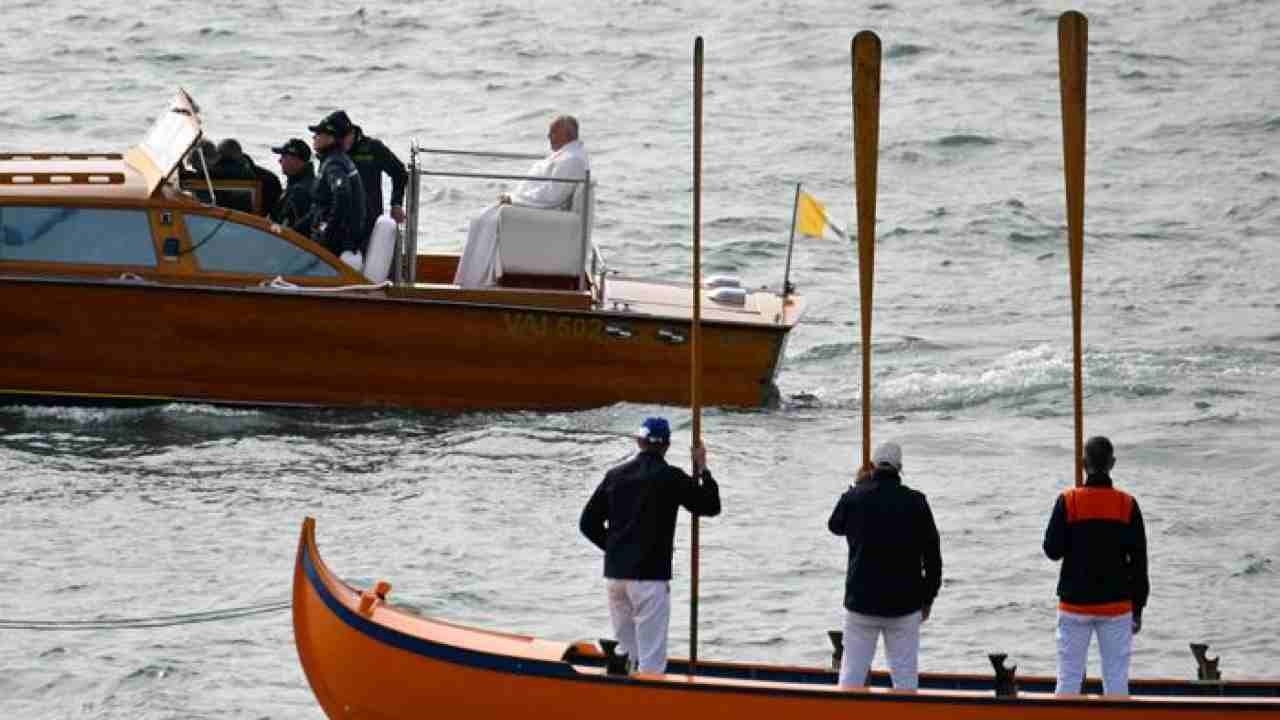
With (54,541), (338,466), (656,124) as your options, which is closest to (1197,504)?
(338,466)

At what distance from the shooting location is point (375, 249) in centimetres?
1977

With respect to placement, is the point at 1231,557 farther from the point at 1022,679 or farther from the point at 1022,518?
the point at 1022,679

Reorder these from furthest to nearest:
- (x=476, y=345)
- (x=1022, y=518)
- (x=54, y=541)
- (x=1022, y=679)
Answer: (x=476, y=345), (x=1022, y=518), (x=54, y=541), (x=1022, y=679)

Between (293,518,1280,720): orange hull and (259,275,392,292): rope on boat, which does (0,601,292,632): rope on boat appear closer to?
(293,518,1280,720): orange hull

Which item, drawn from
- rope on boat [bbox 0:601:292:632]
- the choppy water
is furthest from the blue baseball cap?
rope on boat [bbox 0:601:292:632]

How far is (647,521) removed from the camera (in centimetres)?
1259

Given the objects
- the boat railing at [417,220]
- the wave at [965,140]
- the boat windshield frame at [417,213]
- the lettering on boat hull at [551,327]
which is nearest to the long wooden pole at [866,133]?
the boat windshield frame at [417,213]

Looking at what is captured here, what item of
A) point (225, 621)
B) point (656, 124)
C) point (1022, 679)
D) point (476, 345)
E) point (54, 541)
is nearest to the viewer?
point (1022, 679)

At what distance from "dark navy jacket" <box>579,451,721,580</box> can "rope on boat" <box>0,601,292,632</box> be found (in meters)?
4.00

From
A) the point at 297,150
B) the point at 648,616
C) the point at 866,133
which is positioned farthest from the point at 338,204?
the point at 648,616

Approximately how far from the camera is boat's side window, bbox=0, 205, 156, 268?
63.0ft

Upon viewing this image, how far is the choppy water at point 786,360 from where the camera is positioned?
1641 centimetres

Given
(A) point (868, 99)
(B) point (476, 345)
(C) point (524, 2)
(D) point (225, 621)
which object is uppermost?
(C) point (524, 2)

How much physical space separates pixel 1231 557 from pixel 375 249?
6.58 metres
